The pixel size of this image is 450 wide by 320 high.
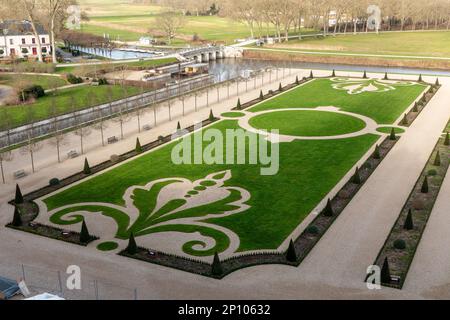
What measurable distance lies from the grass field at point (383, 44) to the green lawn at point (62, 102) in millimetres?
77968

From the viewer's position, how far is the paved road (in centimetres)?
3053

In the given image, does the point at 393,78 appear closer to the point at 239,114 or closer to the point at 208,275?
the point at 239,114

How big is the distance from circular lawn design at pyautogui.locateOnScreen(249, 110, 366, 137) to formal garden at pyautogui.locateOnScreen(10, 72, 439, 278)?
249 mm

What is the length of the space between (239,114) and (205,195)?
29.8 metres

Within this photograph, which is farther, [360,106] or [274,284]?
[360,106]

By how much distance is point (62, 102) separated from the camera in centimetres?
7994

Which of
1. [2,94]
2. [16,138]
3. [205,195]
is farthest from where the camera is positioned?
[2,94]

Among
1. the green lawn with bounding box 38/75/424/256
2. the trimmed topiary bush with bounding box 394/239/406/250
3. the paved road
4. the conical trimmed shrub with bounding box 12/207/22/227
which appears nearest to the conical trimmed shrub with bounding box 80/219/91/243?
the paved road

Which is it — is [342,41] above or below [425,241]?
above

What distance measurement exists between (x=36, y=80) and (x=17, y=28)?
136ft

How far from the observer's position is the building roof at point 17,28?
5044 inches

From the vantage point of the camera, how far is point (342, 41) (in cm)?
16500
